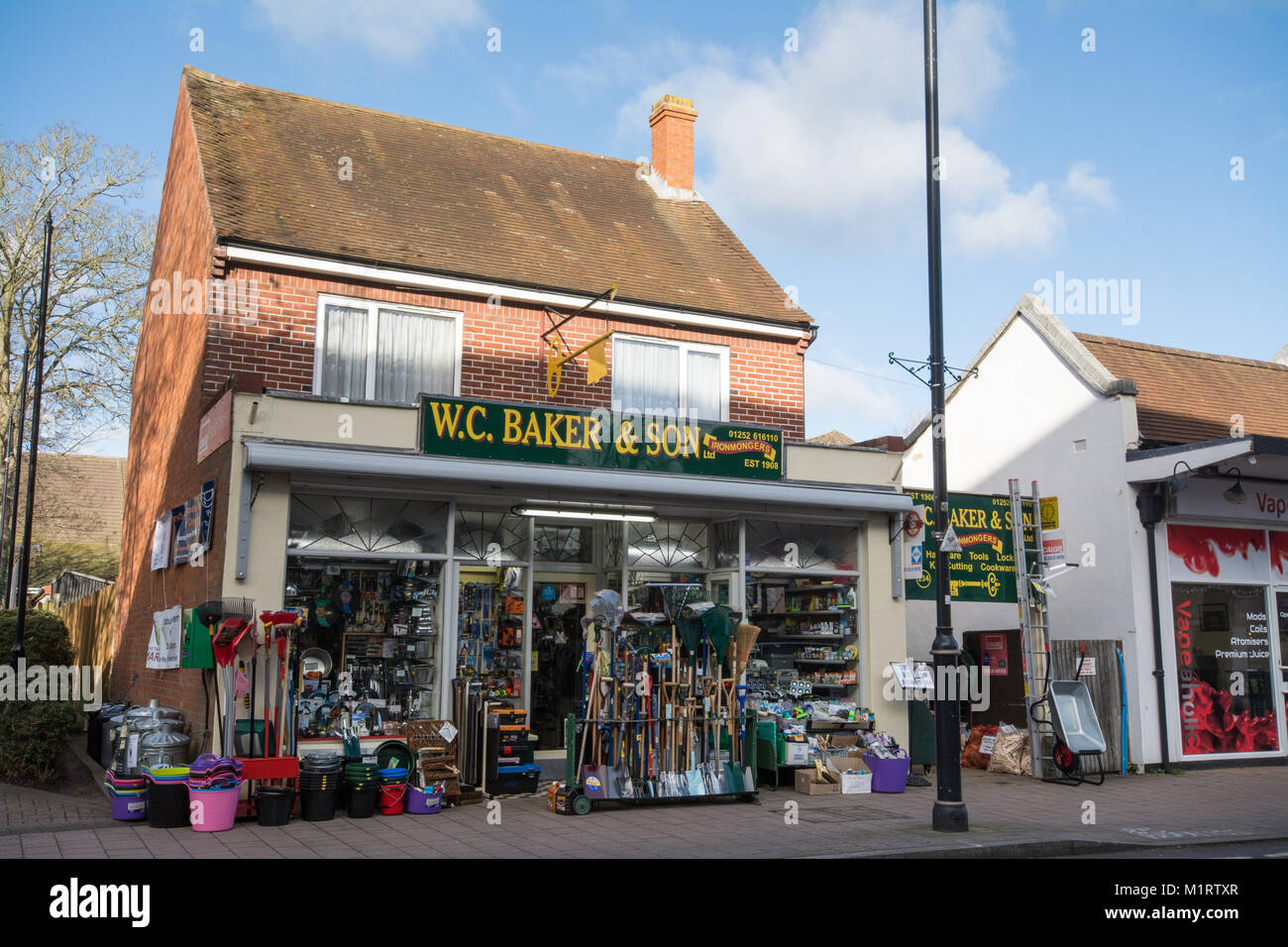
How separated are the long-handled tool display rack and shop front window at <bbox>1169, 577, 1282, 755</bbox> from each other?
24.1ft

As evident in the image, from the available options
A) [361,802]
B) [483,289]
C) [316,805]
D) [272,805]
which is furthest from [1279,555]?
[272,805]

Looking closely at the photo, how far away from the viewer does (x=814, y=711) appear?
524 inches

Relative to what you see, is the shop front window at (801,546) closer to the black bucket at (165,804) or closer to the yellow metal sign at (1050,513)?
the yellow metal sign at (1050,513)

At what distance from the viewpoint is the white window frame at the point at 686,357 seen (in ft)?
49.3

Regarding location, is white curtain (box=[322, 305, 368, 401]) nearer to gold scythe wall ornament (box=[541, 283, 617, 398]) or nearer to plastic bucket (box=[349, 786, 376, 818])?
gold scythe wall ornament (box=[541, 283, 617, 398])

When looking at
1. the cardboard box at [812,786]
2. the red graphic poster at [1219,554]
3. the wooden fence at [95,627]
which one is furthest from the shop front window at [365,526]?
the red graphic poster at [1219,554]

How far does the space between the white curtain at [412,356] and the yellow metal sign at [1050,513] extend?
8294 millimetres

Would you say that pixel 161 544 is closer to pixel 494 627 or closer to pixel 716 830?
pixel 494 627

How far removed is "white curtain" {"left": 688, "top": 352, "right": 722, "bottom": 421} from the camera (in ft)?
50.2

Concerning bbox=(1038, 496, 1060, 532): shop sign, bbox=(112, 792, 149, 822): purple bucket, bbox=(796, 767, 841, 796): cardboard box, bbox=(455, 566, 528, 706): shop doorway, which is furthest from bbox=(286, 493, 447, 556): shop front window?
bbox=(1038, 496, 1060, 532): shop sign

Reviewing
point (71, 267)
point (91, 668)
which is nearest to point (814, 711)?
point (91, 668)

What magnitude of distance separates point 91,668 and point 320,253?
1121cm

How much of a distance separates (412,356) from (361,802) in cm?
579
